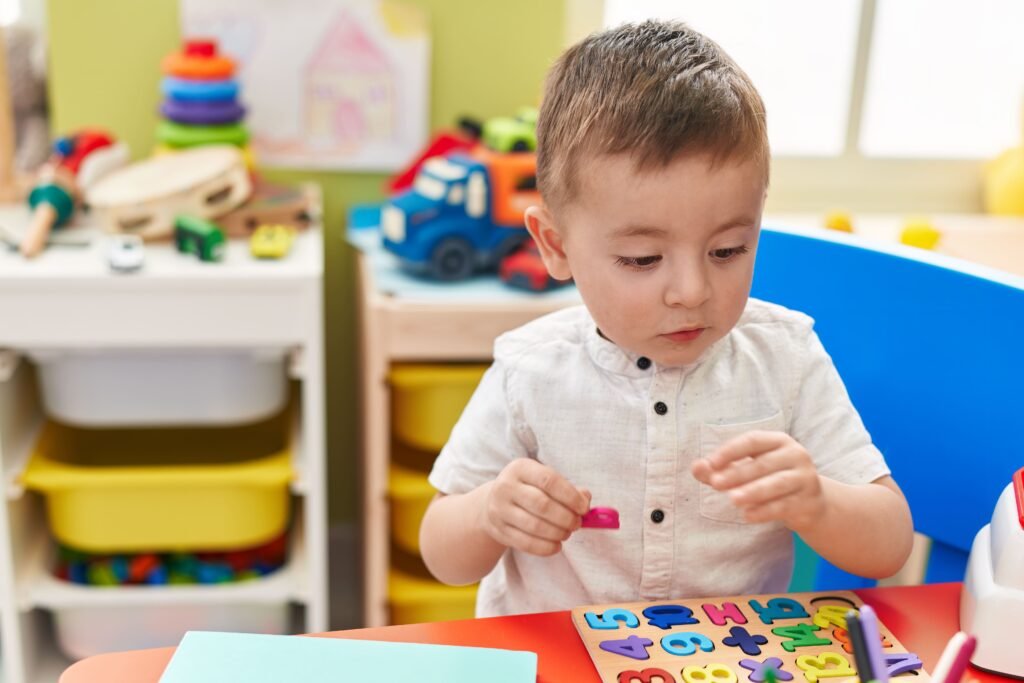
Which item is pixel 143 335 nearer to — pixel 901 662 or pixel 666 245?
pixel 666 245

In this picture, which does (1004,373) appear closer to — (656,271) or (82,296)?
(656,271)

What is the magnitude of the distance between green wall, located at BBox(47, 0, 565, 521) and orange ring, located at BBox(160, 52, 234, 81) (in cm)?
14

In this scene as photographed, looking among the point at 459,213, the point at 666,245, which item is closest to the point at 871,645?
the point at 666,245

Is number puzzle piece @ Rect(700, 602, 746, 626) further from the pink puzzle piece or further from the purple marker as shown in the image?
the purple marker

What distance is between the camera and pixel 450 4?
1579 mm

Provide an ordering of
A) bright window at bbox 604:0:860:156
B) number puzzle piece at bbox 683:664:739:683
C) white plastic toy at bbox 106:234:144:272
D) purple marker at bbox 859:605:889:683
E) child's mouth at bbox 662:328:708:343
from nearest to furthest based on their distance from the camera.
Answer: purple marker at bbox 859:605:889:683
number puzzle piece at bbox 683:664:739:683
child's mouth at bbox 662:328:708:343
white plastic toy at bbox 106:234:144:272
bright window at bbox 604:0:860:156

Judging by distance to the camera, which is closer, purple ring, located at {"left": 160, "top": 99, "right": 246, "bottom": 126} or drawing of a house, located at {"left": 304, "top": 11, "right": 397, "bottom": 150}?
purple ring, located at {"left": 160, "top": 99, "right": 246, "bottom": 126}

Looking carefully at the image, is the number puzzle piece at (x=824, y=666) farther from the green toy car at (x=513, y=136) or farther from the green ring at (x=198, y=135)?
the green ring at (x=198, y=135)

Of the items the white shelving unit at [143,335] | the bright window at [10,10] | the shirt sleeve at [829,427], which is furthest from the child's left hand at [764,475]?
the bright window at [10,10]

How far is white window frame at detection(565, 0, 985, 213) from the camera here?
1801mm

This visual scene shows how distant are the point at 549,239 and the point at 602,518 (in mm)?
193

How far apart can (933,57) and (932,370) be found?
1291 millimetres

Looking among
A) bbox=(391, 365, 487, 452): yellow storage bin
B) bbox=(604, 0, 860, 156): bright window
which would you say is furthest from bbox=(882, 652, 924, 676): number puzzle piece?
bbox=(604, 0, 860, 156): bright window

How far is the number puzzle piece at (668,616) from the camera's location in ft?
1.89
